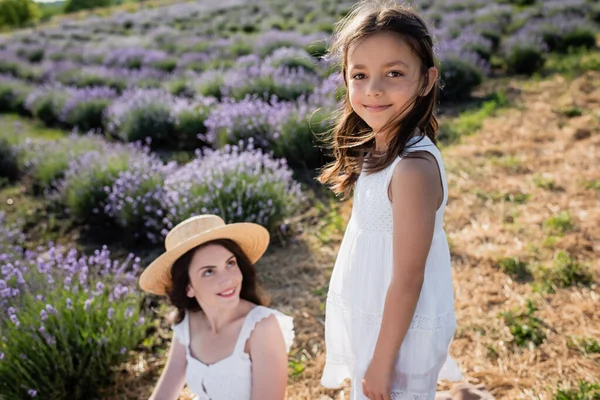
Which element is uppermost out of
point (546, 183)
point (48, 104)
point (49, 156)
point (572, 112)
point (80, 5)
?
point (80, 5)

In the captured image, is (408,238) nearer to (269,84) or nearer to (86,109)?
(269,84)

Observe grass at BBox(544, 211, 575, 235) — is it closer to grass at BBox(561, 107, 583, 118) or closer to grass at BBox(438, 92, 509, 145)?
grass at BBox(438, 92, 509, 145)

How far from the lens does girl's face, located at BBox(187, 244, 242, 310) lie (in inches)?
81.0

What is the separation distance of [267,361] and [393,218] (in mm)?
889

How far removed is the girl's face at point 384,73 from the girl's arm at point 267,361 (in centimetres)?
99

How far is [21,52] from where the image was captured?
17.8 meters

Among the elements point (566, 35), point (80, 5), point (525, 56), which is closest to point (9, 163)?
point (525, 56)

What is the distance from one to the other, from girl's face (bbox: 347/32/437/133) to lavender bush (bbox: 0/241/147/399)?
68.2 inches

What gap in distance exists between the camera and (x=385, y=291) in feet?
5.61

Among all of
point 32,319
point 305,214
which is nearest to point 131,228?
point 305,214

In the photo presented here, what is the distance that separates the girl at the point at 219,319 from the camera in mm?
2062

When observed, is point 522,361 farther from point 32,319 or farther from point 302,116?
point 302,116

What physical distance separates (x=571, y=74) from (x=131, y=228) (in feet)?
22.7

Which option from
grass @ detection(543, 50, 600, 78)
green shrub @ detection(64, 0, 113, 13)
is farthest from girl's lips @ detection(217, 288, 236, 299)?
green shrub @ detection(64, 0, 113, 13)
